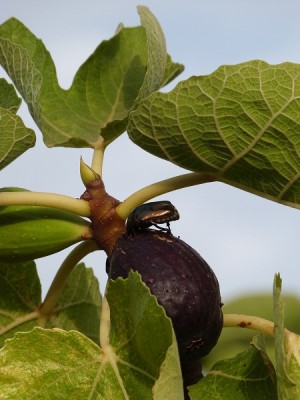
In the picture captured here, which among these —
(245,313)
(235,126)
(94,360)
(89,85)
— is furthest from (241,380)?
(245,313)

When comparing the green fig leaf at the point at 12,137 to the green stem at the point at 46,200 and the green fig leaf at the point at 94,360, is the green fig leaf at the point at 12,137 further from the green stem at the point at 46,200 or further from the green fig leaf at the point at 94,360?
the green fig leaf at the point at 94,360

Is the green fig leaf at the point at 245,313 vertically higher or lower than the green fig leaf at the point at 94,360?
lower

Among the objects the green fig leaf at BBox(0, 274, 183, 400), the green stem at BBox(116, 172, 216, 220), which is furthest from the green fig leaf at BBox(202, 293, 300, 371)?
the green fig leaf at BBox(0, 274, 183, 400)

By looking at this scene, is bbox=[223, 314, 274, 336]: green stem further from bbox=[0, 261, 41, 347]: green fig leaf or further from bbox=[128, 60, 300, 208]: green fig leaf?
bbox=[0, 261, 41, 347]: green fig leaf

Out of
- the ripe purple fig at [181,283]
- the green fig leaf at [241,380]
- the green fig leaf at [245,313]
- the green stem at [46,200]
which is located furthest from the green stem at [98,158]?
the green fig leaf at [245,313]

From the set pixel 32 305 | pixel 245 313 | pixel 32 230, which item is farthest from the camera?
pixel 245 313

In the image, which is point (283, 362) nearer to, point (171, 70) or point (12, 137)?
point (12, 137)

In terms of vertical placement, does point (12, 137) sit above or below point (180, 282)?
above
